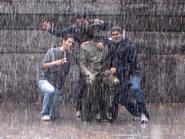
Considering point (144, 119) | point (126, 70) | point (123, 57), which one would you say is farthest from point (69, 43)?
point (144, 119)

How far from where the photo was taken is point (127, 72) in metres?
12.5

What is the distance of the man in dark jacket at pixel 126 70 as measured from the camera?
12.4 meters

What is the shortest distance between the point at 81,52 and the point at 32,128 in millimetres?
1747

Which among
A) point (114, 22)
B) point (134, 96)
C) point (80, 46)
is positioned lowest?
point (134, 96)

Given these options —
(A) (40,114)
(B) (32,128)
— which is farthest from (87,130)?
(A) (40,114)

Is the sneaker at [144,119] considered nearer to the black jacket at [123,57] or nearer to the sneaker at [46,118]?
the black jacket at [123,57]

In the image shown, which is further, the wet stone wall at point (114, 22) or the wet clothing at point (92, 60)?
the wet stone wall at point (114, 22)

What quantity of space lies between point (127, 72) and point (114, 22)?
2271mm

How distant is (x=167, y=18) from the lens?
580 inches

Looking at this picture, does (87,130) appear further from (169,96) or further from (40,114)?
(169,96)

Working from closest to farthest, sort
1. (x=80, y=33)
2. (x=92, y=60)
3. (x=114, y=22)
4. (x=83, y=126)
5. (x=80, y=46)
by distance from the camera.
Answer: (x=83, y=126) < (x=92, y=60) < (x=80, y=46) < (x=80, y=33) < (x=114, y=22)

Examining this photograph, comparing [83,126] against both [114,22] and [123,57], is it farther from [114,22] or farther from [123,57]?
[114,22]

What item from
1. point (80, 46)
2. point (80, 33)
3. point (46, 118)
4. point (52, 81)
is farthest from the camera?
point (80, 33)

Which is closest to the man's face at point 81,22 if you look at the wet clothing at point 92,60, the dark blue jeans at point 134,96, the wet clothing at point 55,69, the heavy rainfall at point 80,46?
the heavy rainfall at point 80,46
